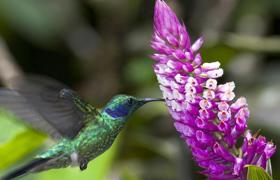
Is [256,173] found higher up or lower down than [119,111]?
lower down

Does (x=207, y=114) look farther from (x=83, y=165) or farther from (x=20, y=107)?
(x=20, y=107)

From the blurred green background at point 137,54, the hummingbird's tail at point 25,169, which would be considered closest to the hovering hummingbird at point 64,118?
the hummingbird's tail at point 25,169

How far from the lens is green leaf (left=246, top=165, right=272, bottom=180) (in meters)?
2.52

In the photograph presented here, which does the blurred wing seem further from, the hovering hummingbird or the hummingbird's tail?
the hummingbird's tail

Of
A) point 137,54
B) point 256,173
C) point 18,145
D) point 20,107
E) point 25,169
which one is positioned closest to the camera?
point 256,173

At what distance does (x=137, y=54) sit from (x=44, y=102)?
11.1ft

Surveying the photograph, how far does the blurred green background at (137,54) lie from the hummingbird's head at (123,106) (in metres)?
1.75

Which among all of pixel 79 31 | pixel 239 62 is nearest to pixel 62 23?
pixel 79 31

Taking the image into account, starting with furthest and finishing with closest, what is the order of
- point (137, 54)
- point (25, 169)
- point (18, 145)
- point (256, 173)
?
1. point (137, 54)
2. point (18, 145)
3. point (25, 169)
4. point (256, 173)

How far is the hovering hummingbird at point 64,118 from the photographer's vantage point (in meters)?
2.81

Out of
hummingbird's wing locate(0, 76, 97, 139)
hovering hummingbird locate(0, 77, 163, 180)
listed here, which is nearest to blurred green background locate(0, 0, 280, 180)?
hovering hummingbird locate(0, 77, 163, 180)

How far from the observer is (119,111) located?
2918 millimetres

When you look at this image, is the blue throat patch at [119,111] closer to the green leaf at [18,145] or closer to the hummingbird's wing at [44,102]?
the hummingbird's wing at [44,102]

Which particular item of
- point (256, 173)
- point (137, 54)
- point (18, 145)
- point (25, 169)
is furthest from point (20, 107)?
point (137, 54)
